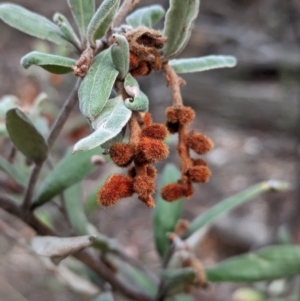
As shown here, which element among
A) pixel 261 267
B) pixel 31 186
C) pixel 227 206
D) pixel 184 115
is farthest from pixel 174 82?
pixel 261 267

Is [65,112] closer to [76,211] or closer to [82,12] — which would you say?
[82,12]

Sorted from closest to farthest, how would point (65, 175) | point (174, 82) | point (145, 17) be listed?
point (174, 82), point (145, 17), point (65, 175)

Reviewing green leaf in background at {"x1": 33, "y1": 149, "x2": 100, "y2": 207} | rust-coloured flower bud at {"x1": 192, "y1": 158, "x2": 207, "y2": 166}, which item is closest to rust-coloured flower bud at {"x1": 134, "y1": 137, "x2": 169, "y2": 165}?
rust-coloured flower bud at {"x1": 192, "y1": 158, "x2": 207, "y2": 166}

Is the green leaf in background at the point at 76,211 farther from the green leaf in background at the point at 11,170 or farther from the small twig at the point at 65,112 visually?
the small twig at the point at 65,112

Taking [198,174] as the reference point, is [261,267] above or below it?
above

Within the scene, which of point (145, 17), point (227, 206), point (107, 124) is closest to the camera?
point (107, 124)

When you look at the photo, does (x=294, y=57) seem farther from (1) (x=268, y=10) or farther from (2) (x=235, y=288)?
(2) (x=235, y=288)

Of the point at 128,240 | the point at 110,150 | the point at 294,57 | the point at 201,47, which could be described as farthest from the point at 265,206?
the point at 110,150

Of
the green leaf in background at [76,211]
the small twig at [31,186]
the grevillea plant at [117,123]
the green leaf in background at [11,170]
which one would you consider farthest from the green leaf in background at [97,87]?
the green leaf in background at [76,211]
